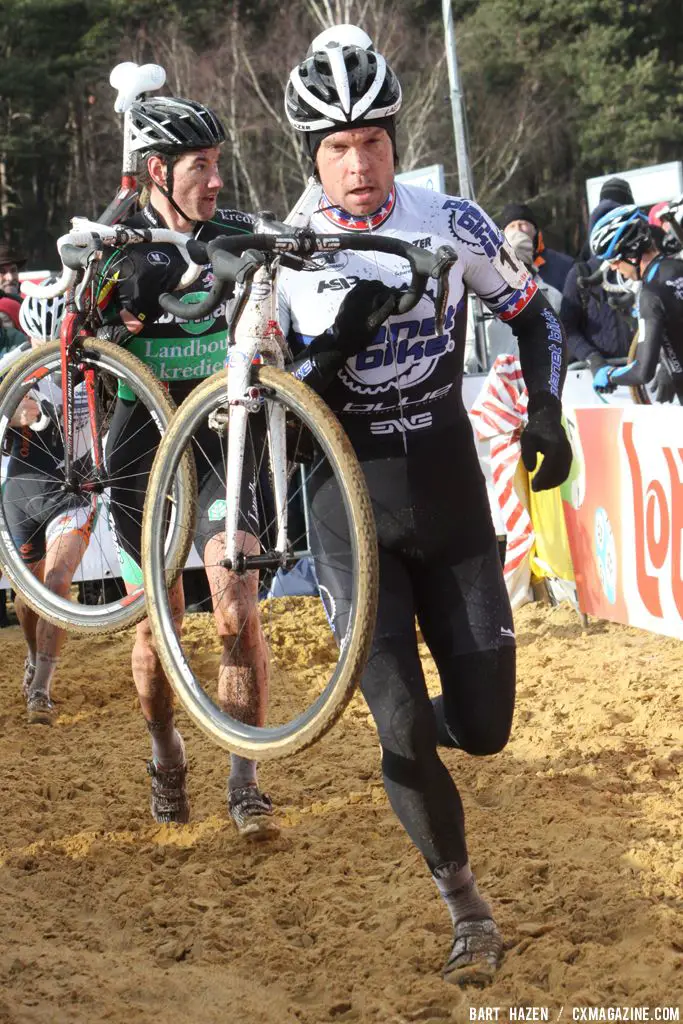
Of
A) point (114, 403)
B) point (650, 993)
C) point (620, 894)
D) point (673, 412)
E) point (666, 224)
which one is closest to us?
point (650, 993)

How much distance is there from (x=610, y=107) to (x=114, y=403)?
32486mm

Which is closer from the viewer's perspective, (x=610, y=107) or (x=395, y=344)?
(x=395, y=344)

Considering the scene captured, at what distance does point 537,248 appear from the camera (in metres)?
12.1

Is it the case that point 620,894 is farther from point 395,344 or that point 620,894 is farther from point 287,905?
point 395,344

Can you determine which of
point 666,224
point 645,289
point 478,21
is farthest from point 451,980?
point 478,21

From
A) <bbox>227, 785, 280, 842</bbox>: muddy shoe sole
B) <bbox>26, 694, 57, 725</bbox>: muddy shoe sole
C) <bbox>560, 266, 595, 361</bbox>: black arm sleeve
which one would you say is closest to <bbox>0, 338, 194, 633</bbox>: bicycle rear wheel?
<bbox>227, 785, 280, 842</bbox>: muddy shoe sole

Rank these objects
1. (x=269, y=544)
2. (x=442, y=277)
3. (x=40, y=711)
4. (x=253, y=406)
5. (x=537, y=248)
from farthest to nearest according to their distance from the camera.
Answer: (x=537, y=248) < (x=40, y=711) < (x=269, y=544) < (x=253, y=406) < (x=442, y=277)

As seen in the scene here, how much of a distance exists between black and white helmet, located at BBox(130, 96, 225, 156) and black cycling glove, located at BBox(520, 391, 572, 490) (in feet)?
5.95

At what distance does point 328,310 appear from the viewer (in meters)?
3.95

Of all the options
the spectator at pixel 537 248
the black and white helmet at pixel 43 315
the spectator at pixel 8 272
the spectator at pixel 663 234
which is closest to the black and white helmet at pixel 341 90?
the black and white helmet at pixel 43 315

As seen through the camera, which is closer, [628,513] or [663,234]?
[628,513]

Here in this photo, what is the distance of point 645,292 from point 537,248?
2.70m

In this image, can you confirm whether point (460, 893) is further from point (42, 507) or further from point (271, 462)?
point (42, 507)

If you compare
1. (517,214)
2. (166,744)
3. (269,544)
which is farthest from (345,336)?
(517,214)
